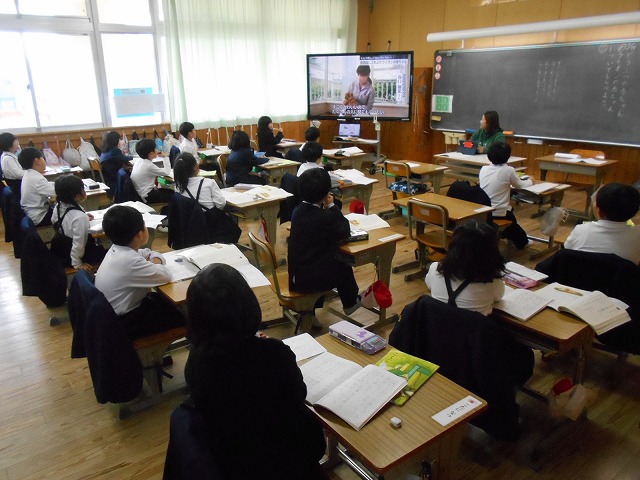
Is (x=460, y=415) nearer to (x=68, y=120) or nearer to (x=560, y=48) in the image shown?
(x=560, y=48)

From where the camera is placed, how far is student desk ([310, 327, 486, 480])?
1283 mm

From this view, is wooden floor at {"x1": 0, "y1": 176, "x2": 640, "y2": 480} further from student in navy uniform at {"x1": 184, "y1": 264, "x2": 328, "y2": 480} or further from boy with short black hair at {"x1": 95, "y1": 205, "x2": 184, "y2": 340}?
student in navy uniform at {"x1": 184, "y1": 264, "x2": 328, "y2": 480}

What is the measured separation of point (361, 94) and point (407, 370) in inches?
293

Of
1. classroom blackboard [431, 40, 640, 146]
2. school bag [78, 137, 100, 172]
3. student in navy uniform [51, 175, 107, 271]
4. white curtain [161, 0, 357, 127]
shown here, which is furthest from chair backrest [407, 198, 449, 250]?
white curtain [161, 0, 357, 127]

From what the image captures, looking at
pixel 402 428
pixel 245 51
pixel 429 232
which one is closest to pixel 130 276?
pixel 402 428

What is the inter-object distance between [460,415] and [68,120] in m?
7.41

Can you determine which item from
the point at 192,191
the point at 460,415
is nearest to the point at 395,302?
the point at 192,191

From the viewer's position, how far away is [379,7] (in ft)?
30.2

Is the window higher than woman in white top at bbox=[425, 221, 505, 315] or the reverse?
higher

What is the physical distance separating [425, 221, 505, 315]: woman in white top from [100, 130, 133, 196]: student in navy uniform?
489 cm

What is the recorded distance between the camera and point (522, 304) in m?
2.09

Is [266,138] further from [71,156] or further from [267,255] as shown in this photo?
[267,255]

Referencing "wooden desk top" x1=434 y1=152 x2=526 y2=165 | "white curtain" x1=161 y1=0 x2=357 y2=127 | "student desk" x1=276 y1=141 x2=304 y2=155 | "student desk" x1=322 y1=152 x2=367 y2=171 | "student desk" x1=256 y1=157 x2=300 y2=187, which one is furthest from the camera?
"white curtain" x1=161 y1=0 x2=357 y2=127

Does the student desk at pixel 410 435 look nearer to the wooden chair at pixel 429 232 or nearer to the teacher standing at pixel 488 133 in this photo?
the wooden chair at pixel 429 232
